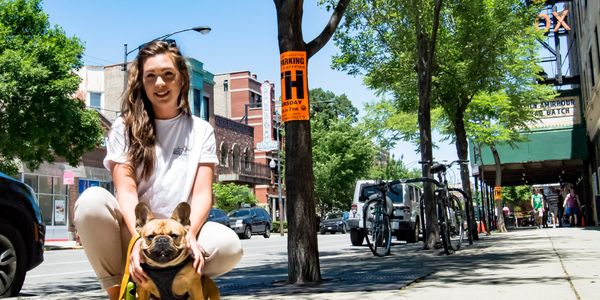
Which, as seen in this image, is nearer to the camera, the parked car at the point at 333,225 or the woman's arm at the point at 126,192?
the woman's arm at the point at 126,192

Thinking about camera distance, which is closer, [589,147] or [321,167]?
[589,147]

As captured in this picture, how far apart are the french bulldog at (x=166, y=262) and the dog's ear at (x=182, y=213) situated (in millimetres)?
17

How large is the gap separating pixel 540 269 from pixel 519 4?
12748 mm

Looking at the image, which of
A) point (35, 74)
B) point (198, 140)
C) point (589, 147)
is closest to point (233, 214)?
point (35, 74)

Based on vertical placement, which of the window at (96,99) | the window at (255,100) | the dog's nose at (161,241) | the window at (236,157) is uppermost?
the window at (255,100)

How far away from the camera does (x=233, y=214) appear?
3412 centimetres

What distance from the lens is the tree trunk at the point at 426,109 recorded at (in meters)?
11.8

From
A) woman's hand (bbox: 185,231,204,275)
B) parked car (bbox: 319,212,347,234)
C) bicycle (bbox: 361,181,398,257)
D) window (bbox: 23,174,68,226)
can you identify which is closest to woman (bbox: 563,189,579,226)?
parked car (bbox: 319,212,347,234)

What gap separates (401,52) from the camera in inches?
651

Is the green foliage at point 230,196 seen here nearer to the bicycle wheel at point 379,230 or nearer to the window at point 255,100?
the window at point 255,100

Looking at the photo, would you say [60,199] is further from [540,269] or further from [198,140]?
[198,140]

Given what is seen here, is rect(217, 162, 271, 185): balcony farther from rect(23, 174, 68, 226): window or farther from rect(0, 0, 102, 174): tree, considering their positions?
rect(0, 0, 102, 174): tree

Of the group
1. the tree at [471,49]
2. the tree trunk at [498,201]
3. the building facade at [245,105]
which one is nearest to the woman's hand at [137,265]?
the tree at [471,49]

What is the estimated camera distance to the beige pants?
106 inches
